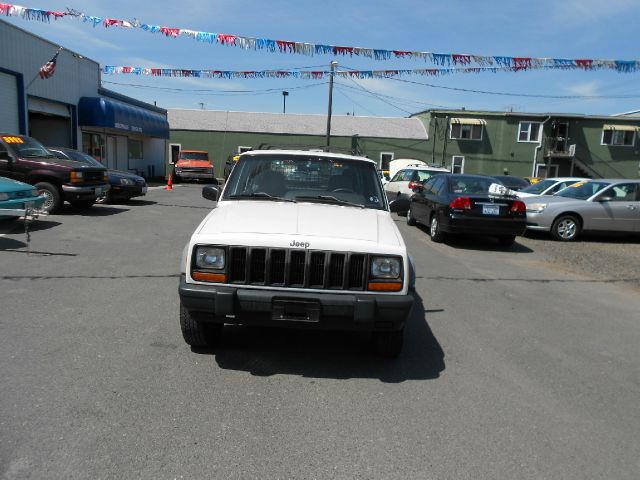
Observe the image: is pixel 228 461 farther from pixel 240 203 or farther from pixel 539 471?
pixel 240 203

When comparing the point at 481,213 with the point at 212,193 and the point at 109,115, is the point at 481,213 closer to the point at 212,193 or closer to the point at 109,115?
the point at 212,193

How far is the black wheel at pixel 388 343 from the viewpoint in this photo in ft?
12.9

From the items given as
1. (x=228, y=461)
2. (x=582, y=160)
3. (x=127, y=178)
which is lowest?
(x=228, y=461)

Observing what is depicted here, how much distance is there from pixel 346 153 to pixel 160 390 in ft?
11.2

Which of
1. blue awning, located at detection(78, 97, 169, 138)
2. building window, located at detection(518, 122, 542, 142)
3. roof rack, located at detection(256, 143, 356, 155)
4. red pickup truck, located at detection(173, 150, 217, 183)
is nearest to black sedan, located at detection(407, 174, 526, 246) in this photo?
roof rack, located at detection(256, 143, 356, 155)

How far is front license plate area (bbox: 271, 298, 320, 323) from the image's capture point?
350 centimetres

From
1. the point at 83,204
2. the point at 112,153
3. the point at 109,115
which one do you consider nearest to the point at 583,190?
the point at 83,204

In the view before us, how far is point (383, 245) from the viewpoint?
3.63m

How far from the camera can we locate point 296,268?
140 inches

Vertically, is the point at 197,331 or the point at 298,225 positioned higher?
the point at 298,225

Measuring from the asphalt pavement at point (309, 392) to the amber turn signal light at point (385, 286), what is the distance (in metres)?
0.72

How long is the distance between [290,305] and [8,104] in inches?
708

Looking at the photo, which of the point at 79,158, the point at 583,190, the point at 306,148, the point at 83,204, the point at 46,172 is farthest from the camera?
the point at 79,158

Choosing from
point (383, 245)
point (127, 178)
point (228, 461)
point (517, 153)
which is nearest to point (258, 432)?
point (228, 461)
